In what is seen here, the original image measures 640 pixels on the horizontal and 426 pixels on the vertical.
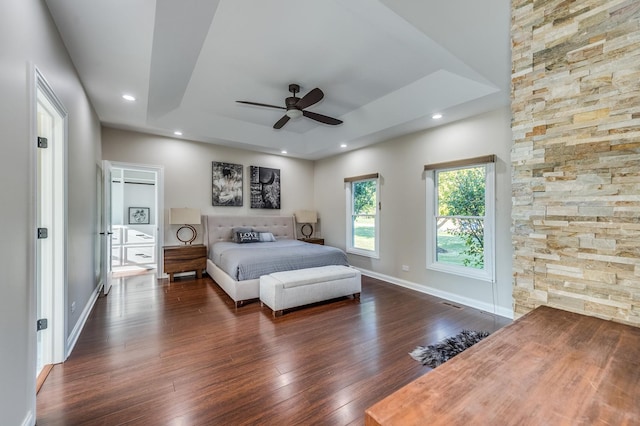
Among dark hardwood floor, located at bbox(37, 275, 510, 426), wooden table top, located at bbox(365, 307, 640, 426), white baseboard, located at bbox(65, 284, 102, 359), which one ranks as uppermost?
wooden table top, located at bbox(365, 307, 640, 426)

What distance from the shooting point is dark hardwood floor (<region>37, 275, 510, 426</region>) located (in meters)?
1.76

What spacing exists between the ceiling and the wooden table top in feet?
6.75

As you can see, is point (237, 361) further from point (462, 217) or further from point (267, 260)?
point (462, 217)

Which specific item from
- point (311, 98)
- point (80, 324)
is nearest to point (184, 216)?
point (80, 324)

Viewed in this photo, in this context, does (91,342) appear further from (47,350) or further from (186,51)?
(186,51)

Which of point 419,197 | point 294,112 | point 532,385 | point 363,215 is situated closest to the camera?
point 532,385

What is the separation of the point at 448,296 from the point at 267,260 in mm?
2729

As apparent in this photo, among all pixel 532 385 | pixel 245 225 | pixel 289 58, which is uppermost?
pixel 289 58

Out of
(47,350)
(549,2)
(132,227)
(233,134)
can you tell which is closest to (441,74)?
(549,2)

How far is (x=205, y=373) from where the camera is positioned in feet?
7.07

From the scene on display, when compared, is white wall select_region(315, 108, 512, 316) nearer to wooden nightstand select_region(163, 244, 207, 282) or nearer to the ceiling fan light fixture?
the ceiling fan light fixture

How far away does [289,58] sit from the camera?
3.04 m

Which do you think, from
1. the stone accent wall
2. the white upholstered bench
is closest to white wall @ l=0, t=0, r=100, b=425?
the white upholstered bench

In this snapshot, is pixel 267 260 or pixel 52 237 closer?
pixel 52 237
